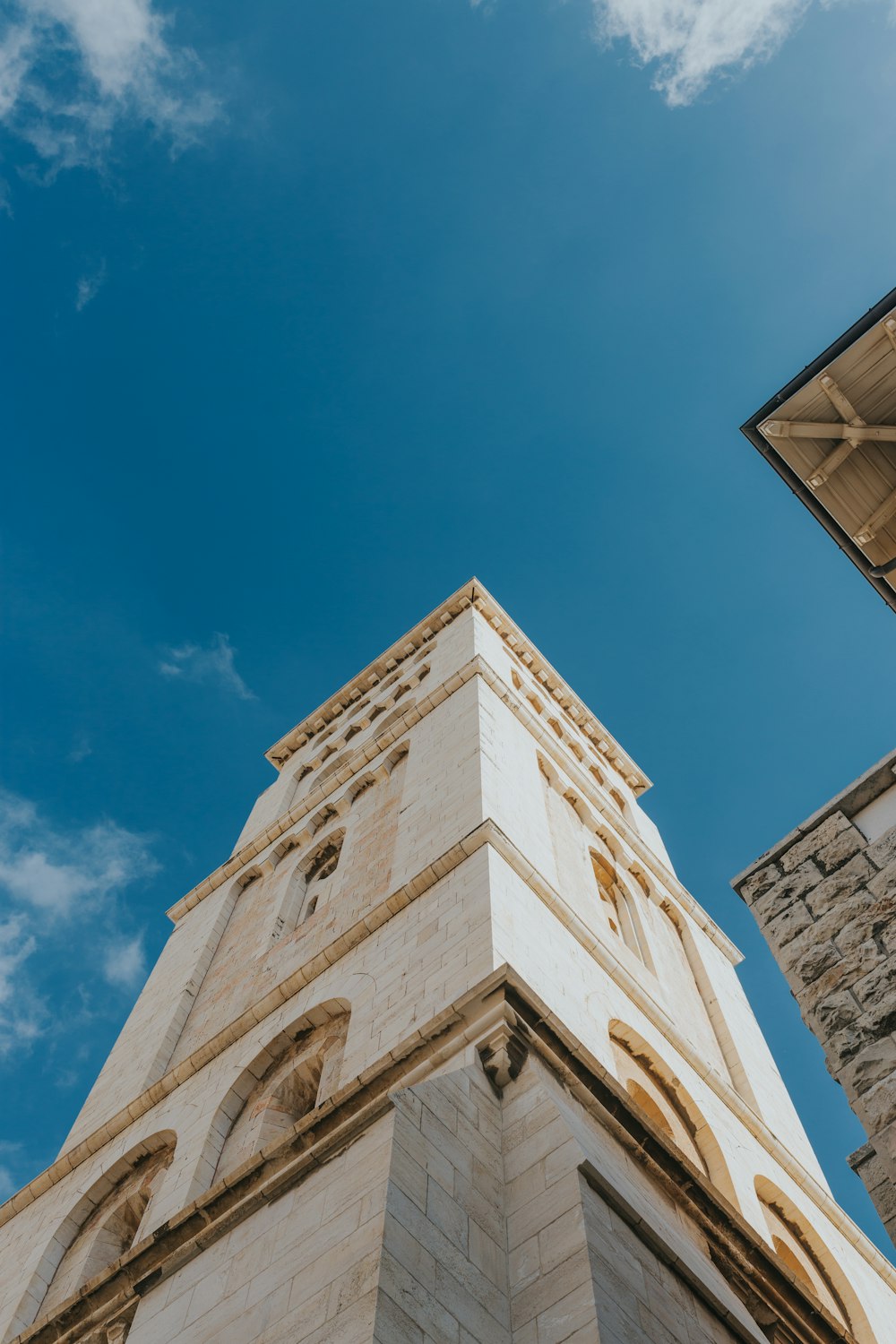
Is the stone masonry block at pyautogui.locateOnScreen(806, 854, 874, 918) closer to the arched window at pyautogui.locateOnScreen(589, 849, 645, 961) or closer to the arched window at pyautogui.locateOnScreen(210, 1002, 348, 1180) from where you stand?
the arched window at pyautogui.locateOnScreen(210, 1002, 348, 1180)

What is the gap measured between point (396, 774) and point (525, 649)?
42.9ft

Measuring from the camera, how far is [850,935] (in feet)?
23.2

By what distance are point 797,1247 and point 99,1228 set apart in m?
8.19

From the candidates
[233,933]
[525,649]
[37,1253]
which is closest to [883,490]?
[37,1253]

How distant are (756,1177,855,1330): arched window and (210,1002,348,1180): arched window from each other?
18.1 feet

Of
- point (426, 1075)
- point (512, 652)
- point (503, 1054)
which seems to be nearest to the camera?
point (503, 1054)

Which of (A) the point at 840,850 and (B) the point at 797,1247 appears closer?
(A) the point at 840,850

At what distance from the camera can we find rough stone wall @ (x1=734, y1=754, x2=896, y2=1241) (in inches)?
248

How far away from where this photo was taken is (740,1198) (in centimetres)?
1432

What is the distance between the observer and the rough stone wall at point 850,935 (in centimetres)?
630

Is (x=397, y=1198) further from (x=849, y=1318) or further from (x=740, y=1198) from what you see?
(x=849, y=1318)

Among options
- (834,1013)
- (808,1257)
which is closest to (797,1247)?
(808,1257)

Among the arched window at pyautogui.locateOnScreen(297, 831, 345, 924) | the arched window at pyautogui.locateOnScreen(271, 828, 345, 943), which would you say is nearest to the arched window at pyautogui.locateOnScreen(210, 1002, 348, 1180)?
the arched window at pyautogui.locateOnScreen(271, 828, 345, 943)

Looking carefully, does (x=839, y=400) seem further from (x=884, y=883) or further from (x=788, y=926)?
(x=788, y=926)
